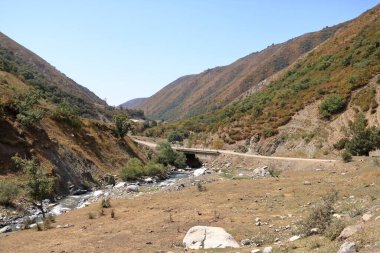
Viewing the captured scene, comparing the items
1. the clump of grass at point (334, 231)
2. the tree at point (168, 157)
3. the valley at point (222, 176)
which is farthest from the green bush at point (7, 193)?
the tree at point (168, 157)

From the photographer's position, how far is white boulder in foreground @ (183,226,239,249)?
1753 centimetres

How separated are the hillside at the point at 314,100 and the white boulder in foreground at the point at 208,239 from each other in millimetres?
45068

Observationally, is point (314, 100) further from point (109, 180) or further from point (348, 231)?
point (348, 231)

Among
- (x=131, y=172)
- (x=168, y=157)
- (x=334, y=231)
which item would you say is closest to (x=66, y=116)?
(x=131, y=172)

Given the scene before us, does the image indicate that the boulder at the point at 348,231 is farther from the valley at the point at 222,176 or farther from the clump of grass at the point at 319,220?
the clump of grass at the point at 319,220

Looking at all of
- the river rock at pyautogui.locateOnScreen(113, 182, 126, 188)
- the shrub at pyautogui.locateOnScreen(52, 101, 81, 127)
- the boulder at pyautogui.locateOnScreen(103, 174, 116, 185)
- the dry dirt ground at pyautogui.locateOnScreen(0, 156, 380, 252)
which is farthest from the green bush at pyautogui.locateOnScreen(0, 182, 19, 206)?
the shrub at pyautogui.locateOnScreen(52, 101, 81, 127)

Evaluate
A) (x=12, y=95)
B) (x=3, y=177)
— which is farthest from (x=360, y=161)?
(x=12, y=95)

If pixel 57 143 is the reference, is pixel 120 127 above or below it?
above

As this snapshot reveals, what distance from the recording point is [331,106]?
66250mm

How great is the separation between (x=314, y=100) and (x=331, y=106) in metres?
7.11

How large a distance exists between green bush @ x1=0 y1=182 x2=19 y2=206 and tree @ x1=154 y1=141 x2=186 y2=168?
106 feet

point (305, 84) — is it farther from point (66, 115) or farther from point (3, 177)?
point (3, 177)

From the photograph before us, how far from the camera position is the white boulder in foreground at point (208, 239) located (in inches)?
690

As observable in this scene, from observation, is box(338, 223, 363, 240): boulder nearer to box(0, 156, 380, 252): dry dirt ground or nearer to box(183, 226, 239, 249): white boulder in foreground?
box(0, 156, 380, 252): dry dirt ground
